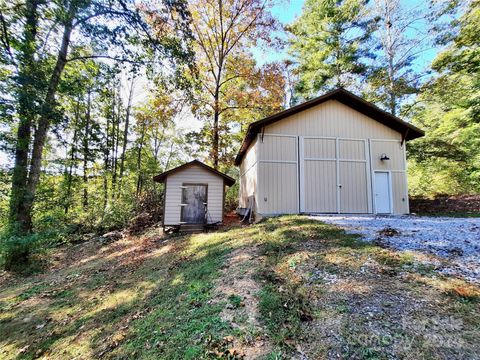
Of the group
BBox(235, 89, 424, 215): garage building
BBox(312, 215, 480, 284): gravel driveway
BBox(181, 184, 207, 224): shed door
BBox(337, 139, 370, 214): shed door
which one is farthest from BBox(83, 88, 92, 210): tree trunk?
BBox(312, 215, 480, 284): gravel driveway

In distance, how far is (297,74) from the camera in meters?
18.0

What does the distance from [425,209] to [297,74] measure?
12.9 m

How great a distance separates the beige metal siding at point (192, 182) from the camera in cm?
948

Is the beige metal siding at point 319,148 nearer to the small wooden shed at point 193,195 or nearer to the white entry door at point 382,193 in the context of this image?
the white entry door at point 382,193

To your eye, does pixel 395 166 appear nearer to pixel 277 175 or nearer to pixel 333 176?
pixel 333 176

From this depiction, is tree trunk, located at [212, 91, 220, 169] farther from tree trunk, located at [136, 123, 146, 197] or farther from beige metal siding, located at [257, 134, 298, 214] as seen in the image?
beige metal siding, located at [257, 134, 298, 214]

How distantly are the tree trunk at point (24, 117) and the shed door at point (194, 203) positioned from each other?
16.9 feet

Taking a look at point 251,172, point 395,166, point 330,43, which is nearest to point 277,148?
point 251,172

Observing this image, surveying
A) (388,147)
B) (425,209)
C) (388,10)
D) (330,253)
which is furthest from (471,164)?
(330,253)

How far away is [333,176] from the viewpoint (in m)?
9.54

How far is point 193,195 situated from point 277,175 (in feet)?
A: 12.3

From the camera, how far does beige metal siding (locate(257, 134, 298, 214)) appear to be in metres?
9.14

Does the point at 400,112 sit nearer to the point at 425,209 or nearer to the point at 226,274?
the point at 425,209

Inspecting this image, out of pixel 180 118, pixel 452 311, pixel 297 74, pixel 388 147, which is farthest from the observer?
pixel 297 74
